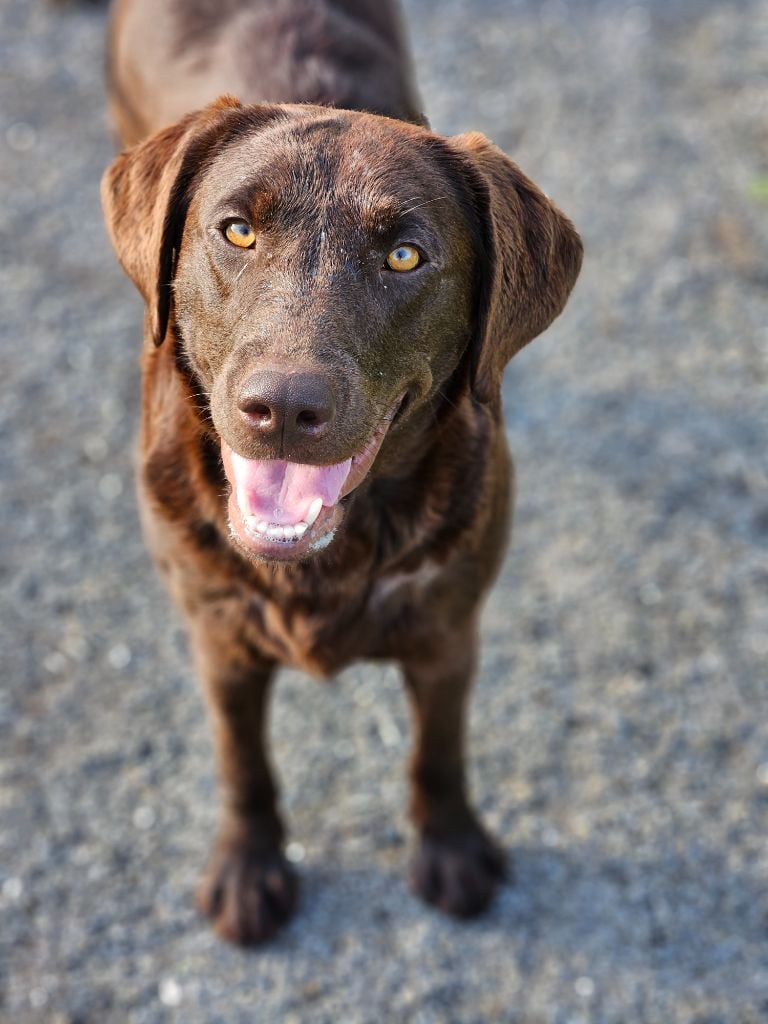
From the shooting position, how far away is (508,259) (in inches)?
89.2

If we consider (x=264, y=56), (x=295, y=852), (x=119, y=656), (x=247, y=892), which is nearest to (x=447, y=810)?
(x=295, y=852)

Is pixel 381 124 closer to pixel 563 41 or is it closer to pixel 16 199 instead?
pixel 16 199

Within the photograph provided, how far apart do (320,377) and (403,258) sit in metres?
0.34

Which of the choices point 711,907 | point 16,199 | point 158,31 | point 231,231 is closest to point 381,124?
point 231,231

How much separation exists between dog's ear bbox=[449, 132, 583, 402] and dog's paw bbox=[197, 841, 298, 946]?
1.53 meters

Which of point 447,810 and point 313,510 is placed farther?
point 447,810

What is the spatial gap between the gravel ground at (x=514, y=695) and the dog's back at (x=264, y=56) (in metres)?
1.31

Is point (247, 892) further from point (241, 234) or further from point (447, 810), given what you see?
point (241, 234)

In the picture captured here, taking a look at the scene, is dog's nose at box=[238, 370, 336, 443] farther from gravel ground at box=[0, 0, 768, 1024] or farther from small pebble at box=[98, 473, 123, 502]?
small pebble at box=[98, 473, 123, 502]

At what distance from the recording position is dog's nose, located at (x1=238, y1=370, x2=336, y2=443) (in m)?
1.93

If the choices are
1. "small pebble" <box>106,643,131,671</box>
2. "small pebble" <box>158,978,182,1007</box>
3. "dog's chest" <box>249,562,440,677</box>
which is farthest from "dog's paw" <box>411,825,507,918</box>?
"small pebble" <box>106,643,131,671</box>

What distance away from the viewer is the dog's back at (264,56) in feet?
9.78

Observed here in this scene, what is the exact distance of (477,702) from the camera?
3549mm

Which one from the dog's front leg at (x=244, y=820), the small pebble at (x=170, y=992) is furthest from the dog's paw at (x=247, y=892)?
A: the small pebble at (x=170, y=992)
